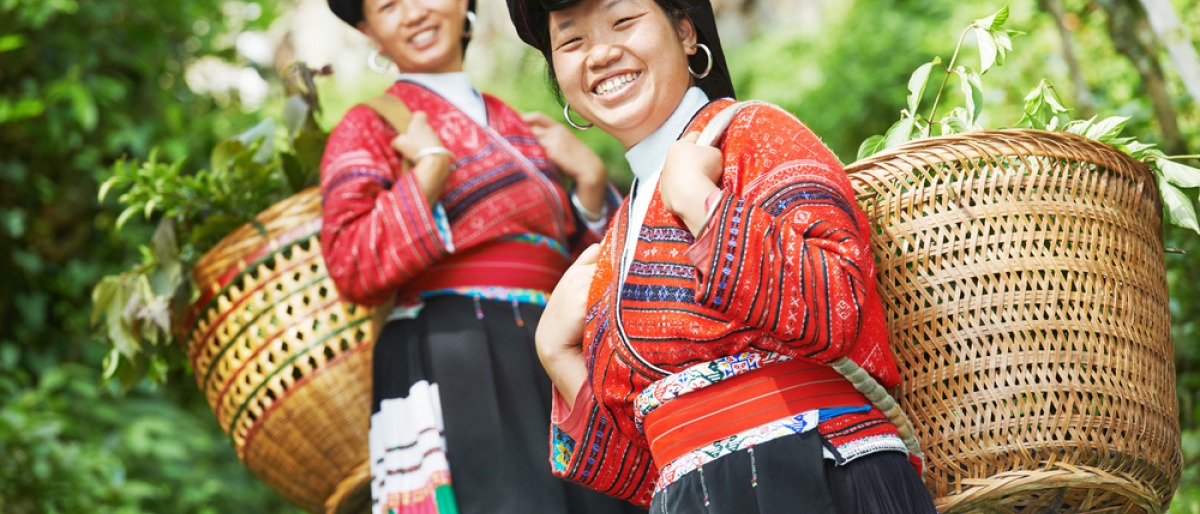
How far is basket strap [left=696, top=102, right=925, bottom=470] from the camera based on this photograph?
1.60 metres

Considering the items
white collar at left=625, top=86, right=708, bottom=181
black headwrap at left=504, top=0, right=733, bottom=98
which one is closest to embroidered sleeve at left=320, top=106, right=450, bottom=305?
black headwrap at left=504, top=0, right=733, bottom=98

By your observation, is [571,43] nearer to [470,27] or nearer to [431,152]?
[431,152]

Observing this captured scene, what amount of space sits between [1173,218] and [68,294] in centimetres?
374

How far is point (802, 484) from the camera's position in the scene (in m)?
1.56

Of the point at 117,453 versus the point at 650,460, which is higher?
the point at 117,453

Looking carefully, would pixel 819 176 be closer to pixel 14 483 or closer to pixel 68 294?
pixel 14 483

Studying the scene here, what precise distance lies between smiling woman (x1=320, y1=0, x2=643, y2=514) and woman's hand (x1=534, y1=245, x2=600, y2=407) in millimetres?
490

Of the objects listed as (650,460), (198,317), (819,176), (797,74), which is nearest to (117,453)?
(198,317)

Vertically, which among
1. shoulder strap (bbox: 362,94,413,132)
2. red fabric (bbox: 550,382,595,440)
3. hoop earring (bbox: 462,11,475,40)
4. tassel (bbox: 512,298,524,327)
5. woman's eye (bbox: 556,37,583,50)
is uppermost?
hoop earring (bbox: 462,11,475,40)

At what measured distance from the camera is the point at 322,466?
2.59 metres

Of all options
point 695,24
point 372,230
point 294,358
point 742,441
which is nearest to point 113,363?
point 294,358

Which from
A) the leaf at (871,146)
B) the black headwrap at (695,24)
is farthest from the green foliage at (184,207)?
the leaf at (871,146)

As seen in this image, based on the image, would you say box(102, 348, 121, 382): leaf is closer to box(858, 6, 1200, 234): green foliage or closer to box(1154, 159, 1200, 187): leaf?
box(858, 6, 1200, 234): green foliage

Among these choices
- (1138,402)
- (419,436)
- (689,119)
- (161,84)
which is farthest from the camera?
(161,84)
